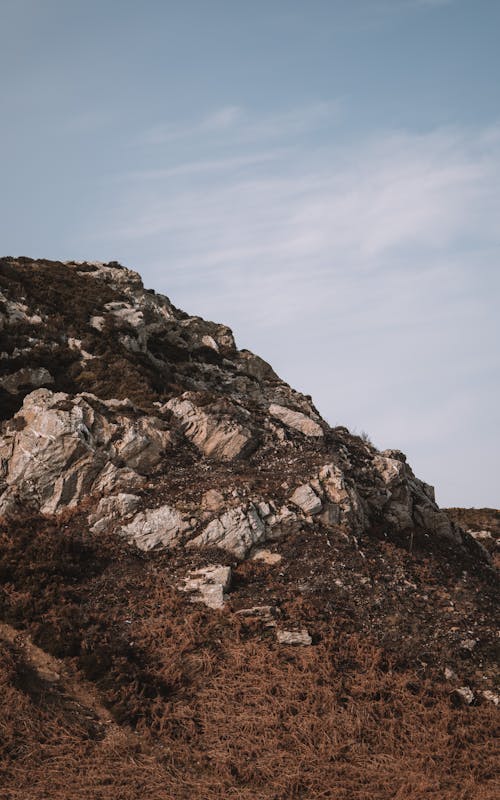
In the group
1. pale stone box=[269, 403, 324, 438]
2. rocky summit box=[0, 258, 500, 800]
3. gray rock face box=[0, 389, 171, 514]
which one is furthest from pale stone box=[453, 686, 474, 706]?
pale stone box=[269, 403, 324, 438]

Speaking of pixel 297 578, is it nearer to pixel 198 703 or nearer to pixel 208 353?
pixel 198 703

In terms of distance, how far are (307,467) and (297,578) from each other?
590cm

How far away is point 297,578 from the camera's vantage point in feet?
69.8

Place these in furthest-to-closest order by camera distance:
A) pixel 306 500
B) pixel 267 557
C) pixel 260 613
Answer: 1. pixel 306 500
2. pixel 267 557
3. pixel 260 613

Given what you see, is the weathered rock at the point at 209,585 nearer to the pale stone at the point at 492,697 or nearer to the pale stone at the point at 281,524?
the pale stone at the point at 281,524

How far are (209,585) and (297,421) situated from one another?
1344 centimetres

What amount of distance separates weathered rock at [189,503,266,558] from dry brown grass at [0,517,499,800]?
2.51 meters

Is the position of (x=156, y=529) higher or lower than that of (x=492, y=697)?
higher

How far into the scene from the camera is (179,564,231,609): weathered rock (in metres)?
20.1

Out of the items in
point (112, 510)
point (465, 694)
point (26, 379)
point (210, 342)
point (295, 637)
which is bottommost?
point (465, 694)

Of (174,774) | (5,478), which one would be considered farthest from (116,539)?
(174,774)

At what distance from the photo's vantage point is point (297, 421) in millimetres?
32125

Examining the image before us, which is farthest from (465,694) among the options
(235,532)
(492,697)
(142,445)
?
(142,445)

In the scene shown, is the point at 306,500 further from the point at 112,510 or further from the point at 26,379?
the point at 26,379
